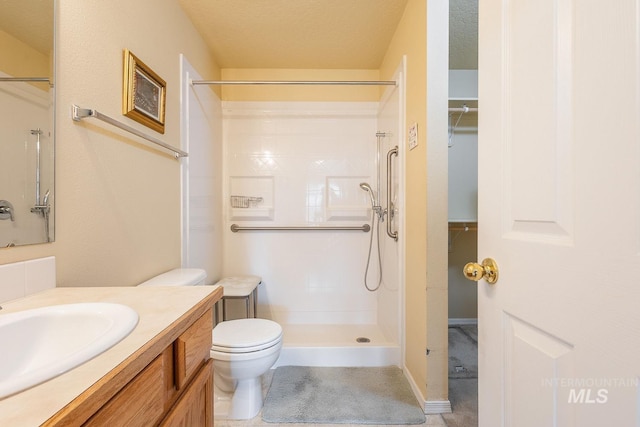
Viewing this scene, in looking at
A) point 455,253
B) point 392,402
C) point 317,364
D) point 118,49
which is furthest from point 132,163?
point 455,253

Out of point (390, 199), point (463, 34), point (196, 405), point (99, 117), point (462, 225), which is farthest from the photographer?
point (462, 225)

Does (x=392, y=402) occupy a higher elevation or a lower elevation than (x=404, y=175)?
lower

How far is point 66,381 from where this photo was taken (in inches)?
15.5

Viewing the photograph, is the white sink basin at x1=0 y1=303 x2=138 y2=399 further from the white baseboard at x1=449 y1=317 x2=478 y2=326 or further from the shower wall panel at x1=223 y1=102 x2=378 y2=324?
the white baseboard at x1=449 y1=317 x2=478 y2=326

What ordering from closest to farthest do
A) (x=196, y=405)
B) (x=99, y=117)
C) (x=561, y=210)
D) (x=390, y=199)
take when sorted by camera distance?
(x=561, y=210), (x=196, y=405), (x=99, y=117), (x=390, y=199)

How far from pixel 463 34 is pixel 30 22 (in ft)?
7.45

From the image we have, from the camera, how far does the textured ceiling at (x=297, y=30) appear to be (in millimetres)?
1718

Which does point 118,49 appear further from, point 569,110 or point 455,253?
point 455,253

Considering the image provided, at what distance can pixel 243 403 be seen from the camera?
1.43 m

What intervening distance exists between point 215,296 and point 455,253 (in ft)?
7.54

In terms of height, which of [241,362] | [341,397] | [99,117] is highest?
[99,117]

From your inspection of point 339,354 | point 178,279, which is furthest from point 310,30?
point 339,354

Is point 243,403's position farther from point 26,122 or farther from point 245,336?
point 26,122

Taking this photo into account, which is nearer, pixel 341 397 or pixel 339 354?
pixel 341 397
